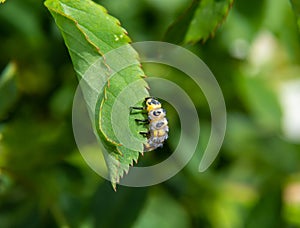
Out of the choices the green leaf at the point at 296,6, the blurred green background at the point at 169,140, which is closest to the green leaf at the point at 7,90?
the blurred green background at the point at 169,140

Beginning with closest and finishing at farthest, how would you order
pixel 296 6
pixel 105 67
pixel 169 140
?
pixel 105 67, pixel 296 6, pixel 169 140

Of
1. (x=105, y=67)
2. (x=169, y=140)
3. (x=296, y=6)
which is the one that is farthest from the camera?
(x=169, y=140)

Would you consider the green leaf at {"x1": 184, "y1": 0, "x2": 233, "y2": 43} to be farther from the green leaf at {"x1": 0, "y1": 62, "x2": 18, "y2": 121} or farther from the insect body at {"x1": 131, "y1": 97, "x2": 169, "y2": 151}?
the green leaf at {"x1": 0, "y1": 62, "x2": 18, "y2": 121}

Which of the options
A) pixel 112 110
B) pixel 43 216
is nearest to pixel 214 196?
pixel 43 216

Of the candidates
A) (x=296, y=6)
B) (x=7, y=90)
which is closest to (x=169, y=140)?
(x=7, y=90)

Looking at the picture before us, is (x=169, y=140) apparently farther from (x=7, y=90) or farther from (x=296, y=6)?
(x=296, y=6)

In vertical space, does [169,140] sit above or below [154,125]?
below

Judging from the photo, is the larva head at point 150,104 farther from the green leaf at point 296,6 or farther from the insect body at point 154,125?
the green leaf at point 296,6
